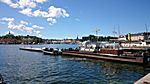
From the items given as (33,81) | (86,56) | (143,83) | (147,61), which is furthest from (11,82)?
(86,56)

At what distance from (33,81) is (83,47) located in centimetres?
6793

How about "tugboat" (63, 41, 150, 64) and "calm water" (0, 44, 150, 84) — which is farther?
"tugboat" (63, 41, 150, 64)

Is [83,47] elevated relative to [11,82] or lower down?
elevated

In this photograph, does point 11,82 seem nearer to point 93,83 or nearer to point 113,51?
point 93,83

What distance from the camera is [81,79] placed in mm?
40500

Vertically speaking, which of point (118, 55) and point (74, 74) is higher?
point (118, 55)

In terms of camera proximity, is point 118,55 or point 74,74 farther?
point 118,55

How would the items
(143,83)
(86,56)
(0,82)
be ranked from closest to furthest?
1. (143,83)
2. (0,82)
3. (86,56)

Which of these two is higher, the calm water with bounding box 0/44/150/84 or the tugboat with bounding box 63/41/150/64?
the tugboat with bounding box 63/41/150/64

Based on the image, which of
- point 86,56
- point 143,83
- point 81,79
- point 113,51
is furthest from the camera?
point 86,56

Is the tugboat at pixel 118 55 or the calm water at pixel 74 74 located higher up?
the tugboat at pixel 118 55

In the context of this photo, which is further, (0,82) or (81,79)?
(81,79)

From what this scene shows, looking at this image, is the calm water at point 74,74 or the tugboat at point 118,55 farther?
the tugboat at point 118,55

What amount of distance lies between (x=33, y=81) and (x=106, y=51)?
47022mm
